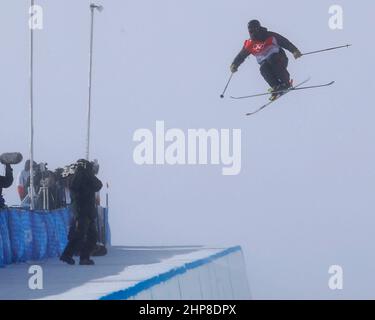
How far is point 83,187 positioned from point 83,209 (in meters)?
0.46

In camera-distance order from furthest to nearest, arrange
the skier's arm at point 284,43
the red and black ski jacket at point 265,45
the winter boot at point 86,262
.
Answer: the red and black ski jacket at point 265,45 < the skier's arm at point 284,43 < the winter boot at point 86,262

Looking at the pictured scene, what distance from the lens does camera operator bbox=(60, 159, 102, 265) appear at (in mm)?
18859

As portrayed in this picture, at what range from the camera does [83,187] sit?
1884 cm

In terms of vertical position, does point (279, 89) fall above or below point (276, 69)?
below

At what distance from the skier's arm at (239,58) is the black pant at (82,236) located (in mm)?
3575

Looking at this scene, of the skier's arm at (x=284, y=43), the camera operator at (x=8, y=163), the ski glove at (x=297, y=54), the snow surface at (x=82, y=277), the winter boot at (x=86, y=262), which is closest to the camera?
the snow surface at (x=82, y=277)

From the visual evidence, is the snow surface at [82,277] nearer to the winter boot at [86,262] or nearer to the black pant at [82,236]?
the winter boot at [86,262]

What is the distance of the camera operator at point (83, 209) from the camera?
1886cm

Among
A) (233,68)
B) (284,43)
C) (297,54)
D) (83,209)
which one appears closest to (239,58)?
(233,68)

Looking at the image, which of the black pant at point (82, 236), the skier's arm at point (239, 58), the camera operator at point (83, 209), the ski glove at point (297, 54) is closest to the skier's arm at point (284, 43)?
the ski glove at point (297, 54)

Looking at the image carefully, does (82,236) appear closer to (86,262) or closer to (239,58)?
(86,262)

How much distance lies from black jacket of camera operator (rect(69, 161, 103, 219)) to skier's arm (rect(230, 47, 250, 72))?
341cm

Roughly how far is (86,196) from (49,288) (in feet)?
11.9
